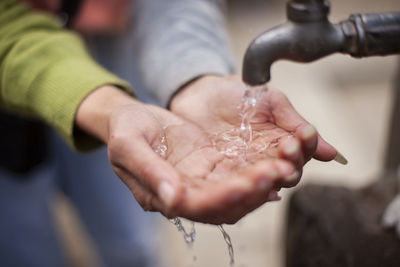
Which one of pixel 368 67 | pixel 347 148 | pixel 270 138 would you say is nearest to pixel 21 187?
pixel 270 138

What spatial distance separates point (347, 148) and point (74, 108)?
1835 mm

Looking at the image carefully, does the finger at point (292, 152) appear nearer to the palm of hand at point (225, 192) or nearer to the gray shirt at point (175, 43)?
the palm of hand at point (225, 192)

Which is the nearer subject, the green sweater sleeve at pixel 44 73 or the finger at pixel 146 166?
the finger at pixel 146 166

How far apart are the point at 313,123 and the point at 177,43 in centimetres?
167

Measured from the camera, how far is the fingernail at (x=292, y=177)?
2.09 feet

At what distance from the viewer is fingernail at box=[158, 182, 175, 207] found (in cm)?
60

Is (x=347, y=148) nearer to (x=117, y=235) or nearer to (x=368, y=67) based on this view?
(x=368, y=67)

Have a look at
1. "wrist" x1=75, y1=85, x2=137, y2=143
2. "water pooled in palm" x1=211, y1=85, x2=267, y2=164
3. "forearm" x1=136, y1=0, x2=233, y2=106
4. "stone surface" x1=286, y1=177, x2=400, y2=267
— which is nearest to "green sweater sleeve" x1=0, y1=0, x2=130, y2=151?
"wrist" x1=75, y1=85, x2=137, y2=143

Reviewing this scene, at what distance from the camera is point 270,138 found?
0.81m

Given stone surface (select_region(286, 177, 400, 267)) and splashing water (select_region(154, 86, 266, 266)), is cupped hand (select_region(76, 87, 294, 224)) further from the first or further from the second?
stone surface (select_region(286, 177, 400, 267))

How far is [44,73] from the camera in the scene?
97 cm

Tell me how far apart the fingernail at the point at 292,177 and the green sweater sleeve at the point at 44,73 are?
1.48 ft

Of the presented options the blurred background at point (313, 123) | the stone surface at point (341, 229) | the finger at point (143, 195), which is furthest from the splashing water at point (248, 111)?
the blurred background at point (313, 123)

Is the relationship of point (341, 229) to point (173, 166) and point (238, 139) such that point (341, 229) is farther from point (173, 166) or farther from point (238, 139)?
point (173, 166)
